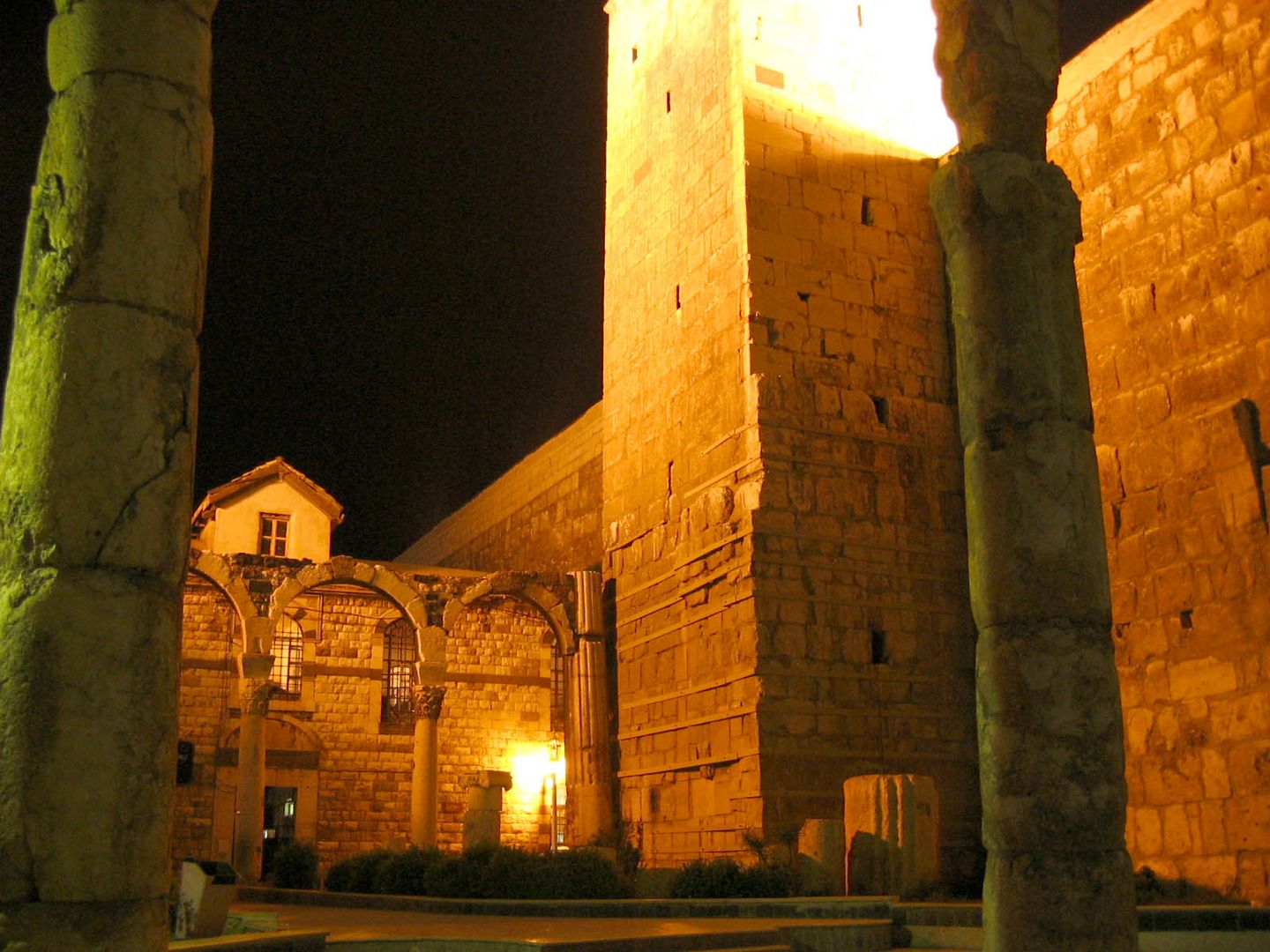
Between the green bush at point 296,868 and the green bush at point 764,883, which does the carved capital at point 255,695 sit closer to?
the green bush at point 296,868

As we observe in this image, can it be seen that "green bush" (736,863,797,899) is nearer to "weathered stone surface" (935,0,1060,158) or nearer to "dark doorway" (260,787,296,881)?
"weathered stone surface" (935,0,1060,158)

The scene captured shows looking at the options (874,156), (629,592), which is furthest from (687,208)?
(629,592)

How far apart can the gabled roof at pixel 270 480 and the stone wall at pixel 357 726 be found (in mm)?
1928

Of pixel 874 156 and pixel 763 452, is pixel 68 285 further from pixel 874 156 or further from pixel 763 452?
pixel 874 156

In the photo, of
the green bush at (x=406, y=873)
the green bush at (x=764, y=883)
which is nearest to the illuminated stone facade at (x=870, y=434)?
the green bush at (x=764, y=883)

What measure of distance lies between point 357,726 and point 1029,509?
17050 millimetres

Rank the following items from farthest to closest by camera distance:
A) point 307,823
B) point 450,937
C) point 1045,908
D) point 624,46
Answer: point 307,823
point 624,46
point 450,937
point 1045,908

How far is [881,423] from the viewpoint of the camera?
13844 mm

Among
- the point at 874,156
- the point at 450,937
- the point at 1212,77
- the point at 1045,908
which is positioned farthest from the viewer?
the point at 874,156

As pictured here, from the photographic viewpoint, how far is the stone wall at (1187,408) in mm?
10461

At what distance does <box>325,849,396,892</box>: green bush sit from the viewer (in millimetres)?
13336

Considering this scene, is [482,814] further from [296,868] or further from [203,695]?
[203,695]

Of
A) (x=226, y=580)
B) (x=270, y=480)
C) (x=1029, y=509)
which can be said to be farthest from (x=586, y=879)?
(x=270, y=480)

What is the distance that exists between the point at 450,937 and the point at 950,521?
28.1ft
